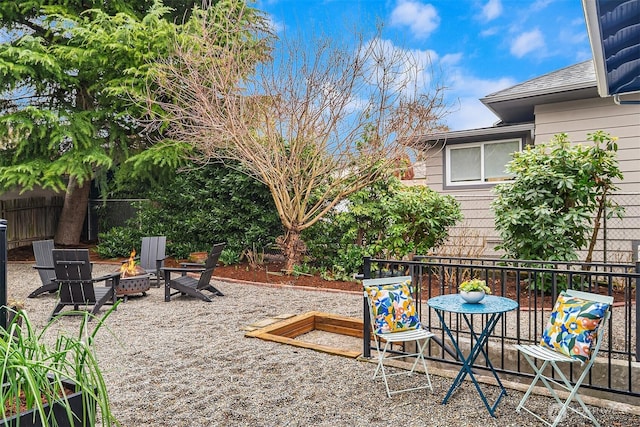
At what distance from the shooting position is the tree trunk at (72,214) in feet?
48.0

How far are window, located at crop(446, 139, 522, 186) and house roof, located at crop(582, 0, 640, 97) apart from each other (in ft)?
19.1

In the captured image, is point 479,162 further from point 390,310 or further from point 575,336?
point 575,336

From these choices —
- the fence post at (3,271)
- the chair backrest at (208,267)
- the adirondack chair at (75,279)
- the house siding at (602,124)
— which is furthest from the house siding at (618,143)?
the fence post at (3,271)

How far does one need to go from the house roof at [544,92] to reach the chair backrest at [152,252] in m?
7.61

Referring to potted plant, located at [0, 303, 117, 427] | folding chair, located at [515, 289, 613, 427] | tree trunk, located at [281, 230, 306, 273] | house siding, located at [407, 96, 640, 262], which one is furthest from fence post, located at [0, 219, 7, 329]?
house siding, located at [407, 96, 640, 262]

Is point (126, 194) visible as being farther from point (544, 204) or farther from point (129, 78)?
point (544, 204)

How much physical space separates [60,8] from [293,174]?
324 inches

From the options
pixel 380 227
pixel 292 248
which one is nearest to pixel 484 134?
pixel 380 227

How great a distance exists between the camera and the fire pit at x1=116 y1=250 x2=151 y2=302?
749 centimetres

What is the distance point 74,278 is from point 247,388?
12.3 ft

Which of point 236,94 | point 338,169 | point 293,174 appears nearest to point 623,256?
point 338,169

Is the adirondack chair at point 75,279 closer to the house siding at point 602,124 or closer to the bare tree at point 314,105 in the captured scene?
the bare tree at point 314,105

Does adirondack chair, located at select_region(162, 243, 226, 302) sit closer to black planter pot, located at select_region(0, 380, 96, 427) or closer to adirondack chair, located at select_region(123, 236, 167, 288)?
adirondack chair, located at select_region(123, 236, 167, 288)

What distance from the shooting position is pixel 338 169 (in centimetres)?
972
